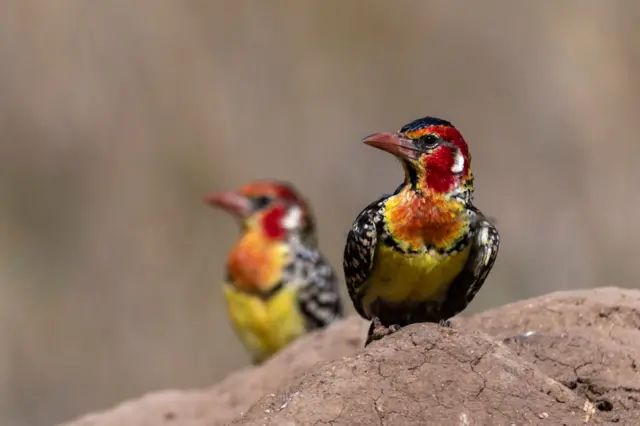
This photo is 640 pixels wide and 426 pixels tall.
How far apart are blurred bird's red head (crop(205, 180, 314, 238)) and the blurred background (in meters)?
1.94

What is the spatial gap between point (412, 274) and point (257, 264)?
137 inches

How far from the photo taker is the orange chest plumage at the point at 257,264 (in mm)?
6797

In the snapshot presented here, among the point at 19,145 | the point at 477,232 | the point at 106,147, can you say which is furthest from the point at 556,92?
the point at 477,232

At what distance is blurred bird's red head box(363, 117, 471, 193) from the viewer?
3502 mm

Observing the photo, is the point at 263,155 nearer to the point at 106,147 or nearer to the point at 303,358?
the point at 106,147

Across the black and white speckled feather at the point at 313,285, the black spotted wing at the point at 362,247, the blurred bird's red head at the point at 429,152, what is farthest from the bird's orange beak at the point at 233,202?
the blurred bird's red head at the point at 429,152

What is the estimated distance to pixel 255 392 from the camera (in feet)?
14.6

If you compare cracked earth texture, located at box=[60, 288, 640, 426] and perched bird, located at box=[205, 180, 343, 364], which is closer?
cracked earth texture, located at box=[60, 288, 640, 426]

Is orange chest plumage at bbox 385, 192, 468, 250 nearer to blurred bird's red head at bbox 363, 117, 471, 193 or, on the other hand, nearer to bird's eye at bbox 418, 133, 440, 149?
blurred bird's red head at bbox 363, 117, 471, 193

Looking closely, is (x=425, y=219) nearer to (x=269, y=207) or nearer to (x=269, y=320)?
(x=269, y=320)

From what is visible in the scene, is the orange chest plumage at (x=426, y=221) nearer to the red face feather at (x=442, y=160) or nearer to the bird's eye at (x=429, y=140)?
A: the red face feather at (x=442, y=160)

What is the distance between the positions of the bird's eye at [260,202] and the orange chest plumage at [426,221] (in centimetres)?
377

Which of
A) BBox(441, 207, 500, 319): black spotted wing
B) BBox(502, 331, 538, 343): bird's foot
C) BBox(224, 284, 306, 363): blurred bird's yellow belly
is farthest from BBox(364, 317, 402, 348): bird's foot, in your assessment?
BBox(224, 284, 306, 363): blurred bird's yellow belly

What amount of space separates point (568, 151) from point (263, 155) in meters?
2.62
